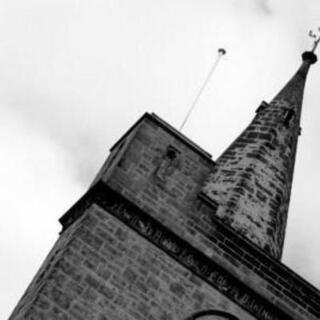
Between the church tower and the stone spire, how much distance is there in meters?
0.06

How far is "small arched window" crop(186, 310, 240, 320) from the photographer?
38.1 feet

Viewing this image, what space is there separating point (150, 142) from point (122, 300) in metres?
3.02

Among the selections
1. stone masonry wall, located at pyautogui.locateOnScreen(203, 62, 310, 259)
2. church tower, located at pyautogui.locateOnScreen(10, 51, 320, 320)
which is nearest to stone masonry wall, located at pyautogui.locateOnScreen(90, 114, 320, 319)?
church tower, located at pyautogui.locateOnScreen(10, 51, 320, 320)

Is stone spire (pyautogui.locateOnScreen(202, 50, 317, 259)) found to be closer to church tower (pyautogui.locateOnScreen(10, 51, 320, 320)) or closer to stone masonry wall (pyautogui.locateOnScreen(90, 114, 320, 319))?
church tower (pyautogui.locateOnScreen(10, 51, 320, 320))

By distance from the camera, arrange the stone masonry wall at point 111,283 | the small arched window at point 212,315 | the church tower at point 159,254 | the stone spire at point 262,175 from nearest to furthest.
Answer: the stone masonry wall at point 111,283
the church tower at point 159,254
the small arched window at point 212,315
the stone spire at point 262,175

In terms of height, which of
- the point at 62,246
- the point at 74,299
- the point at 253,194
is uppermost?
the point at 253,194

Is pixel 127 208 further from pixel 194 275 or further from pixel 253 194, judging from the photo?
pixel 253 194

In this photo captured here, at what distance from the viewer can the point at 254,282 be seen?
40.2ft

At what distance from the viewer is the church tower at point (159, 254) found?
1113 cm

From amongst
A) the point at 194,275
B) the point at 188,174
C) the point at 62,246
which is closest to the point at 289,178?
the point at 188,174

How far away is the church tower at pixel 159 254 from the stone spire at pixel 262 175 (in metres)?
0.06

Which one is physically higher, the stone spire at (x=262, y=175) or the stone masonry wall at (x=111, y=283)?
the stone spire at (x=262, y=175)

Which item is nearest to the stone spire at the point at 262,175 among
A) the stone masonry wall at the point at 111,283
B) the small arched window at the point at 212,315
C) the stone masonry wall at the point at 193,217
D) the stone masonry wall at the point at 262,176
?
the stone masonry wall at the point at 262,176

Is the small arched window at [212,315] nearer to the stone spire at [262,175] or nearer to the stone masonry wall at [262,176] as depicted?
the stone spire at [262,175]
